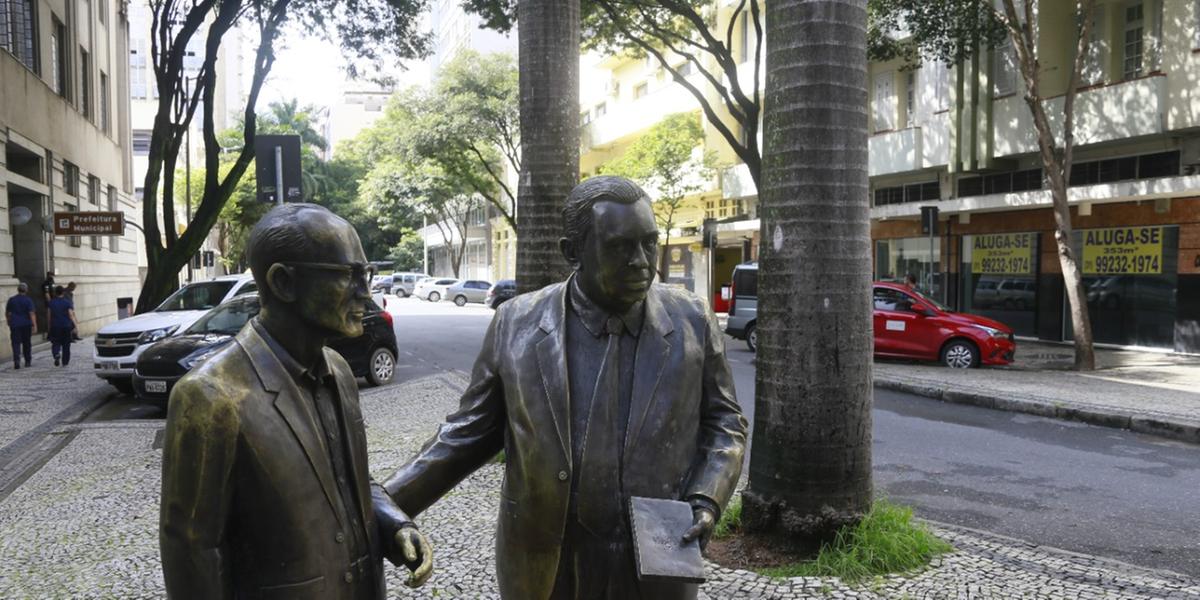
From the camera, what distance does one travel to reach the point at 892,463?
320 inches

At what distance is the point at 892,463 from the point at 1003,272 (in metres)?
13.8

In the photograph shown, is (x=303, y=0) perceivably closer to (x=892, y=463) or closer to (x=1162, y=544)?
(x=892, y=463)

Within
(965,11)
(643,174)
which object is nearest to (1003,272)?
(965,11)

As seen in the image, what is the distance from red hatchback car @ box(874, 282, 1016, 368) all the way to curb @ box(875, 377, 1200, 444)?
2581mm

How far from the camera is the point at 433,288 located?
45.5 metres

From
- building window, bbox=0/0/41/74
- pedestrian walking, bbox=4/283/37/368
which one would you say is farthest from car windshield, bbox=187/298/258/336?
building window, bbox=0/0/41/74

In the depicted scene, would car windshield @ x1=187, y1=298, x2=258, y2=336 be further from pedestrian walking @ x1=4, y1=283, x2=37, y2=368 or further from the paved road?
the paved road

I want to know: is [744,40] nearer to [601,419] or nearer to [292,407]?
[601,419]

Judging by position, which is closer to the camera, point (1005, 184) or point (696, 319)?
point (696, 319)

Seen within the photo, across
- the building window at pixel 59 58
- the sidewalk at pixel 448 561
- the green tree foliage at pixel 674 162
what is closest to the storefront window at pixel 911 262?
the green tree foliage at pixel 674 162

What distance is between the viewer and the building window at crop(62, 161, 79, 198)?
21.3 metres

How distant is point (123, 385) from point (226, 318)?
208cm

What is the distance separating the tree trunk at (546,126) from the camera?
6652mm

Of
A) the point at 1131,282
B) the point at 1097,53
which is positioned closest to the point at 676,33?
the point at 1097,53
